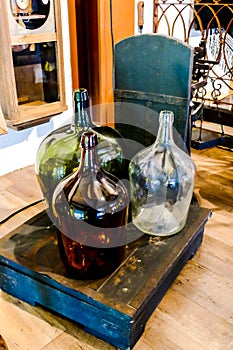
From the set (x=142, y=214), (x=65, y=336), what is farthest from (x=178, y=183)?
(x=65, y=336)

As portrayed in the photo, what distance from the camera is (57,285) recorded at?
1.27 meters

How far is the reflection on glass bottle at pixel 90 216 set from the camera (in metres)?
1.24

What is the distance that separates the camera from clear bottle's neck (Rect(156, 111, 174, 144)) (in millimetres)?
1425

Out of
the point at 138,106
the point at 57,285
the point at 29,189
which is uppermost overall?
the point at 138,106

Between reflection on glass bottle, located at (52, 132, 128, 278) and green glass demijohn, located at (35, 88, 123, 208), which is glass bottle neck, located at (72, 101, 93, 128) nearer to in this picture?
green glass demijohn, located at (35, 88, 123, 208)

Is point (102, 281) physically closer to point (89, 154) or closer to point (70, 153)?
point (89, 154)

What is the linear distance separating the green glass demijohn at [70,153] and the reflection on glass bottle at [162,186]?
0.10m

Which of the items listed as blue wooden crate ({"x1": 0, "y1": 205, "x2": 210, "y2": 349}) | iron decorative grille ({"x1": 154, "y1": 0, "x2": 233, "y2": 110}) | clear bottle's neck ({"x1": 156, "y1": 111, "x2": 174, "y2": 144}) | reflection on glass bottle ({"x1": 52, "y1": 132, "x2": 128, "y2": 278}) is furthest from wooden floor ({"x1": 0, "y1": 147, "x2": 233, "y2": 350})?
iron decorative grille ({"x1": 154, "y1": 0, "x2": 233, "y2": 110})

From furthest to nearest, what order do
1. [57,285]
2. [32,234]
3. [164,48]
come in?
[164,48]
[32,234]
[57,285]

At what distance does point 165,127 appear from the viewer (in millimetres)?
1462

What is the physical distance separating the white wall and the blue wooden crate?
1.14 m

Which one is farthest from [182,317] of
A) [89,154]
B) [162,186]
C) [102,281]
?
[89,154]

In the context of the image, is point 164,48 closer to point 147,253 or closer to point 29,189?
point 147,253

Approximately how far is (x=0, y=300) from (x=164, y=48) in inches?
49.1
